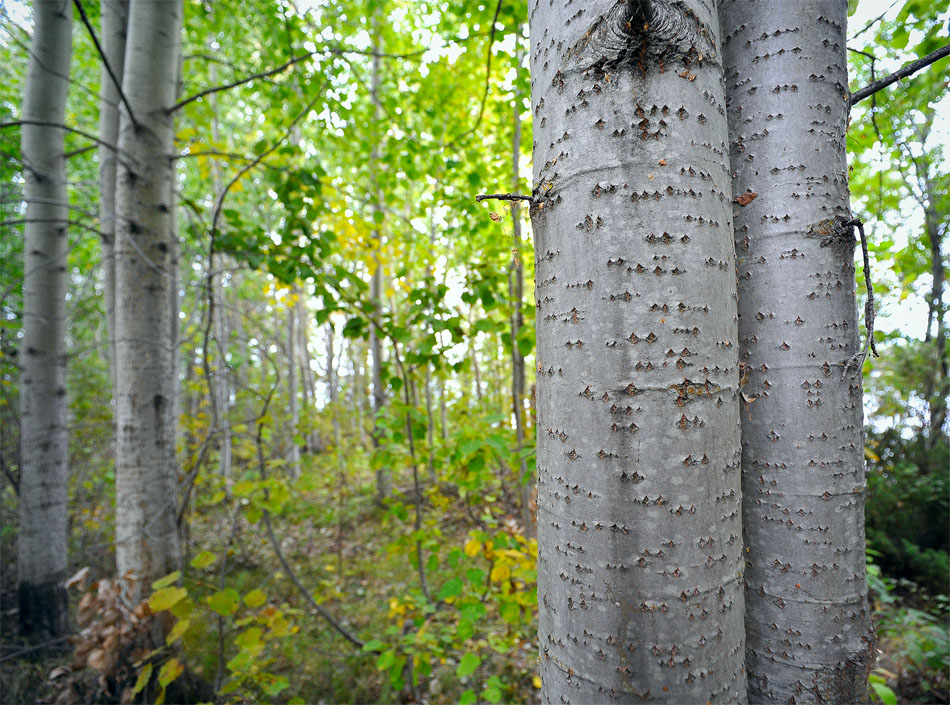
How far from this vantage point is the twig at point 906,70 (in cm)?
83

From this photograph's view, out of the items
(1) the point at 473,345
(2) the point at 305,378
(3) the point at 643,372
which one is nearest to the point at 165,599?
(3) the point at 643,372

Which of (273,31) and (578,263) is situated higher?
(273,31)

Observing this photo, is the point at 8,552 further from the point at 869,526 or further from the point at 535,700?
the point at 869,526

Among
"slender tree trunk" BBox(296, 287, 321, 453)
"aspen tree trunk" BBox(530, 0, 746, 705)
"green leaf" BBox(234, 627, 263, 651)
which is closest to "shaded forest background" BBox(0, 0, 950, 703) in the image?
"green leaf" BBox(234, 627, 263, 651)

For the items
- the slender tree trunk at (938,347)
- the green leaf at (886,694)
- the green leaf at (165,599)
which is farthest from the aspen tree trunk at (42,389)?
the slender tree trunk at (938,347)

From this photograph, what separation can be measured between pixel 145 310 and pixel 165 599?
1.50 m

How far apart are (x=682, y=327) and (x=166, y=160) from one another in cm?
294

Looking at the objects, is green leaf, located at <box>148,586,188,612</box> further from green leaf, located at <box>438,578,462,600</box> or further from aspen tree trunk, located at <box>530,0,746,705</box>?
aspen tree trunk, located at <box>530,0,746,705</box>

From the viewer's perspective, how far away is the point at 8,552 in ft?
14.0

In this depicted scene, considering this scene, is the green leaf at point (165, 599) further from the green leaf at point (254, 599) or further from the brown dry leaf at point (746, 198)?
the brown dry leaf at point (746, 198)

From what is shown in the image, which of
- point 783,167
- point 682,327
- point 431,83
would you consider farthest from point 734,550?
point 431,83

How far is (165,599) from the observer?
67.6 inches

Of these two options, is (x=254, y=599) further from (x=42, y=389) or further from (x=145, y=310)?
(x=42, y=389)

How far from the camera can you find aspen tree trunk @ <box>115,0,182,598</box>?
2.29 metres
